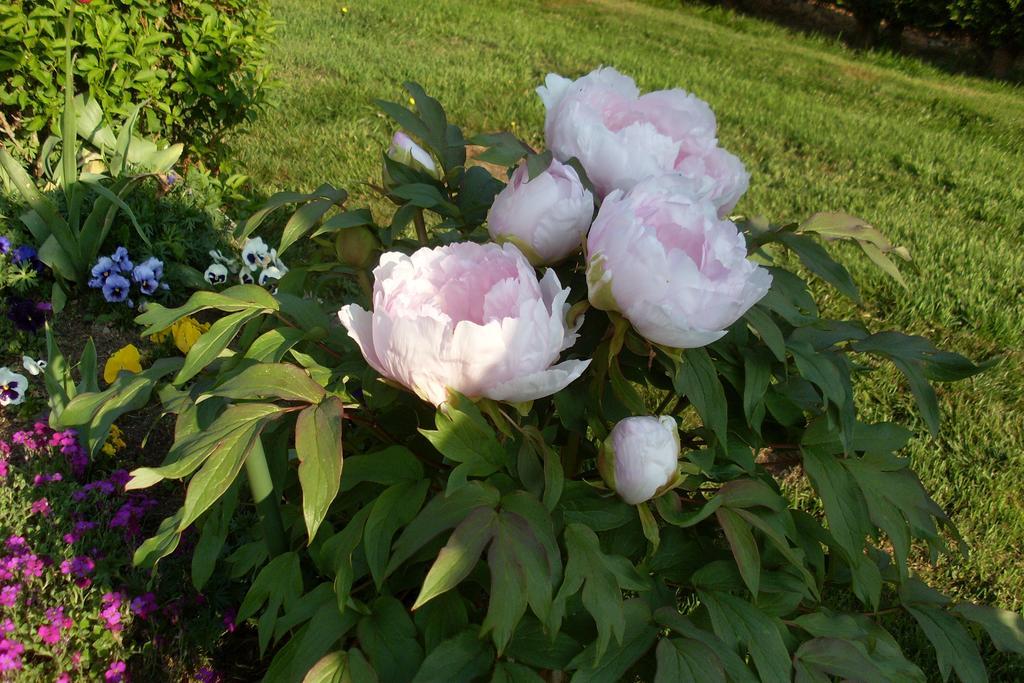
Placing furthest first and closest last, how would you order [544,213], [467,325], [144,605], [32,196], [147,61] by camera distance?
[147,61], [32,196], [144,605], [544,213], [467,325]

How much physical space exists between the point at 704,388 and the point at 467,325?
1.13ft

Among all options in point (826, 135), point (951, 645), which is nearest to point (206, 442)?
point (951, 645)

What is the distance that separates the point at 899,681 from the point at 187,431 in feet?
3.38

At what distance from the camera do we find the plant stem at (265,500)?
1.10 meters

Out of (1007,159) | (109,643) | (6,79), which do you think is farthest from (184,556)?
(1007,159)

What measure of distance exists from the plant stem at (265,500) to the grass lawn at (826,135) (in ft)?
5.07

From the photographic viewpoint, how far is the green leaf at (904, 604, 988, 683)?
1359mm

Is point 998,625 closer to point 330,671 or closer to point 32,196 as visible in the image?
point 330,671

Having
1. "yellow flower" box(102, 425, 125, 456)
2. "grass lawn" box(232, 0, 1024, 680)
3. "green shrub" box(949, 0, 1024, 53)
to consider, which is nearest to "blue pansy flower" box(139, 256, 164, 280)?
"yellow flower" box(102, 425, 125, 456)

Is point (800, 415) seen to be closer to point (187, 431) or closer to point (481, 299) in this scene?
point (481, 299)

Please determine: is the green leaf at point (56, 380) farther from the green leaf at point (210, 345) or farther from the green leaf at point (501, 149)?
the green leaf at point (501, 149)

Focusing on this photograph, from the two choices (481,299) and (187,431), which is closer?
(481,299)

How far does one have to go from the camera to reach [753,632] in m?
1.12

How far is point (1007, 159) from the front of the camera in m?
5.22
